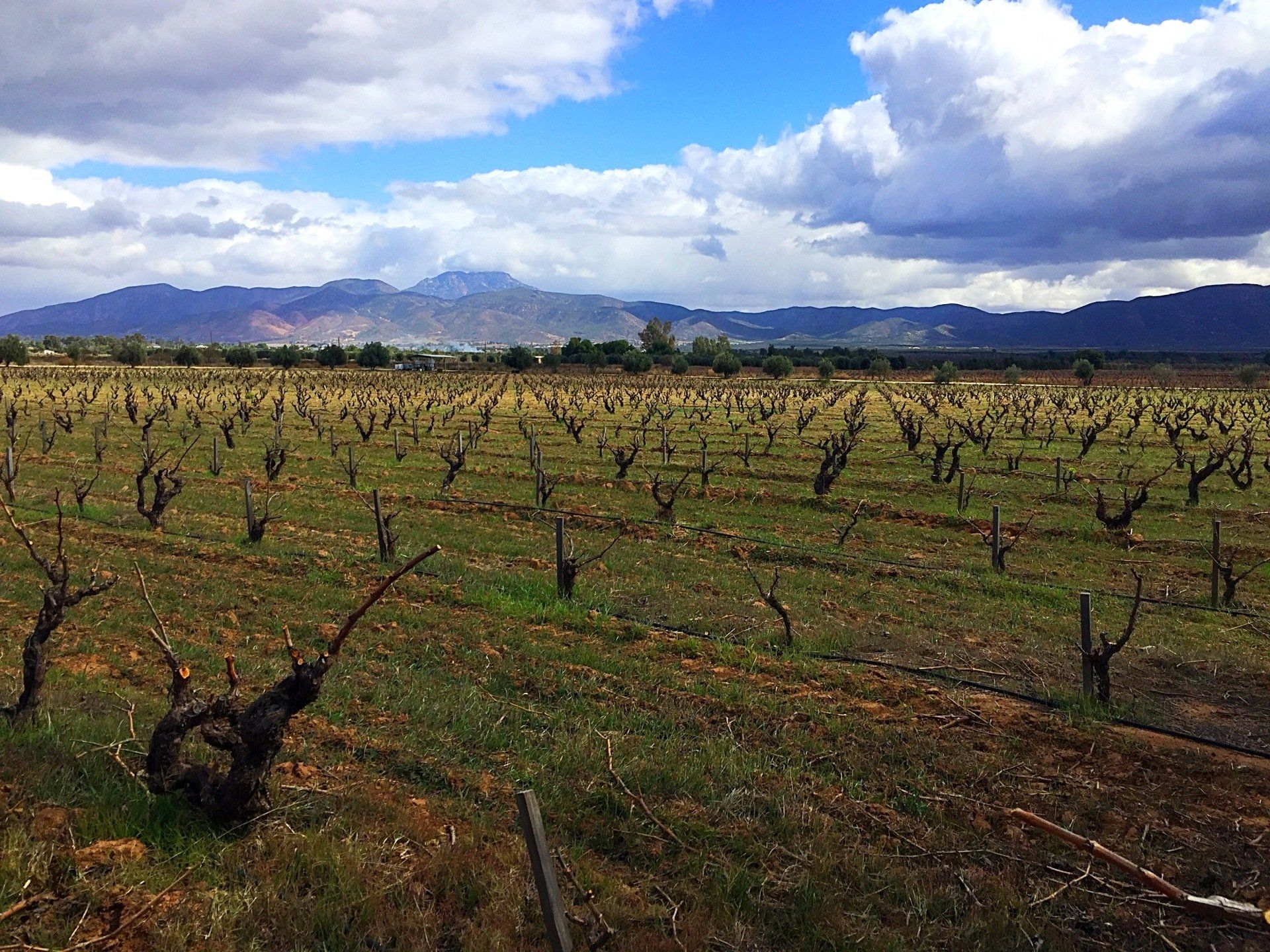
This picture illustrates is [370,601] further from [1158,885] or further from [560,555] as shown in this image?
[560,555]

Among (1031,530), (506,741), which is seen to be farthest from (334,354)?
(506,741)

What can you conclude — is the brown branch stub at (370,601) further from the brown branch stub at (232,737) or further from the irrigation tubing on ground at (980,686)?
the irrigation tubing on ground at (980,686)

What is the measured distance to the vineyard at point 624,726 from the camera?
4.73 m

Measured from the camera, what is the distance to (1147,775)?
695 cm

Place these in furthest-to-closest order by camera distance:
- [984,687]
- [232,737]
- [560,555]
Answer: [560,555]
[984,687]
[232,737]

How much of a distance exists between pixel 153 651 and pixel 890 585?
35.6ft

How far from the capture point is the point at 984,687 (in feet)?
29.5

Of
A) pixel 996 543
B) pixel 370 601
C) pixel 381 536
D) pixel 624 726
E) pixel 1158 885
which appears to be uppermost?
pixel 370 601

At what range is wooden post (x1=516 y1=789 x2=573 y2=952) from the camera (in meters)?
3.89

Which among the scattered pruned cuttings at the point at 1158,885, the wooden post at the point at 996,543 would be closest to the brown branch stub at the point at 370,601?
the scattered pruned cuttings at the point at 1158,885

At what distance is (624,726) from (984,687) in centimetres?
405

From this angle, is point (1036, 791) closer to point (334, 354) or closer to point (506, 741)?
point (506, 741)

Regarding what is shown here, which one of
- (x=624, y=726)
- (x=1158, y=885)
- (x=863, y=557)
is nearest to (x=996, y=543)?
(x=863, y=557)

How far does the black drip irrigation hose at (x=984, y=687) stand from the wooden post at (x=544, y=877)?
6.33m
